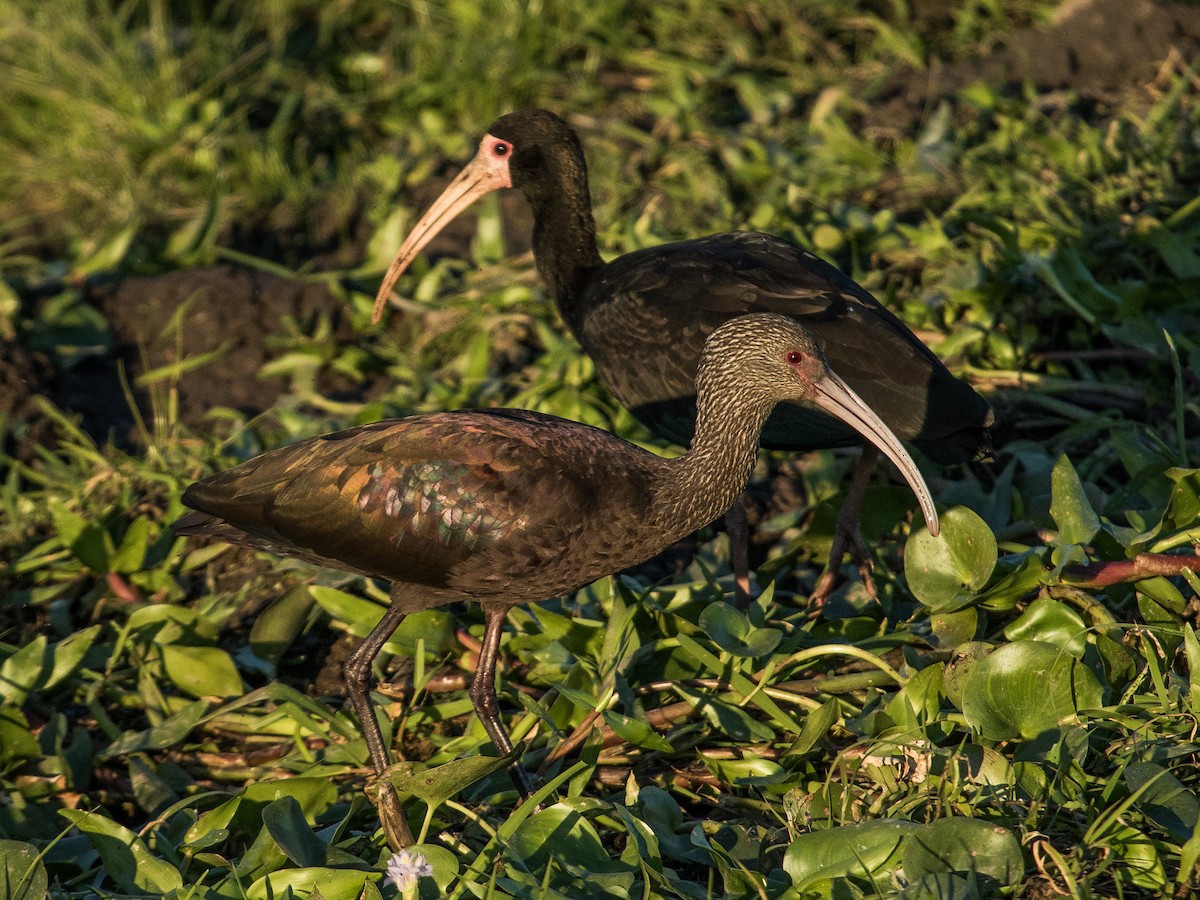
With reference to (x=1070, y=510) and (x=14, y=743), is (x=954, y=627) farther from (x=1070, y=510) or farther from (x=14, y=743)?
(x=14, y=743)

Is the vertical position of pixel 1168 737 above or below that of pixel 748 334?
below

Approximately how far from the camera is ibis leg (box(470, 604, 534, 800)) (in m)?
4.15

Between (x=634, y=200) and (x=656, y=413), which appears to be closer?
(x=656, y=413)

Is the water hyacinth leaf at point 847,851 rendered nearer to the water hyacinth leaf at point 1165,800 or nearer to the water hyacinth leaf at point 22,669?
the water hyacinth leaf at point 1165,800

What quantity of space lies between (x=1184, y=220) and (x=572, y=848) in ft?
12.6

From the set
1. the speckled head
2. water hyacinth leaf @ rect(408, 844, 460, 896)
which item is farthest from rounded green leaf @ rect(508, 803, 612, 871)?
the speckled head

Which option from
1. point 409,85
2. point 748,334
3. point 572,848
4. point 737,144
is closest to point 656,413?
point 748,334

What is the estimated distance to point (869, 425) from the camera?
4.03 meters

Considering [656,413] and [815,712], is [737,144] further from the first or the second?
[815,712]

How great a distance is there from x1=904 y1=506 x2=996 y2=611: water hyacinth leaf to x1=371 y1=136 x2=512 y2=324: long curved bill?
2540mm

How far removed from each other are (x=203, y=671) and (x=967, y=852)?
258 centimetres

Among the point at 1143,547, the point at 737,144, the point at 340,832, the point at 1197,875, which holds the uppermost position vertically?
the point at 737,144

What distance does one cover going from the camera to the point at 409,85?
8406 mm

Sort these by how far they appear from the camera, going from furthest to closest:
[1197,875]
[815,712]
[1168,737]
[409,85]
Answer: [409,85] → [815,712] → [1168,737] → [1197,875]
